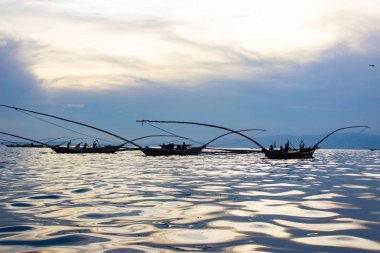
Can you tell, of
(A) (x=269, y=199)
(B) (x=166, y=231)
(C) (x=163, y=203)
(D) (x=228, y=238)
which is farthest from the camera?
(A) (x=269, y=199)

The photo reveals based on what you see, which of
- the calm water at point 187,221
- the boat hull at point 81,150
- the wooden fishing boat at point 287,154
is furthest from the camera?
the boat hull at point 81,150

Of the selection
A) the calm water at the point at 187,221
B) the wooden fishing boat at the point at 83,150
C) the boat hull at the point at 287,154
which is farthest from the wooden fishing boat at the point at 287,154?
the calm water at the point at 187,221

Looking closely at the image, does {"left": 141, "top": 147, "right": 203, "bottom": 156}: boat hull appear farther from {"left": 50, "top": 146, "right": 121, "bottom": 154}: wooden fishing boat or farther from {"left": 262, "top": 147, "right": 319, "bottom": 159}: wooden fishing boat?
{"left": 262, "top": 147, "right": 319, "bottom": 159}: wooden fishing boat

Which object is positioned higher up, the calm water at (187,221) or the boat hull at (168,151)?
the boat hull at (168,151)

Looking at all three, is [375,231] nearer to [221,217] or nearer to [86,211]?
[221,217]

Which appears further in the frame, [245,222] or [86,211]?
[86,211]

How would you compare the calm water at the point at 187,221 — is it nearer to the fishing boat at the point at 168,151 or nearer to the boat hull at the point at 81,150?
the fishing boat at the point at 168,151

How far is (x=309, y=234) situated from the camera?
23.9 ft

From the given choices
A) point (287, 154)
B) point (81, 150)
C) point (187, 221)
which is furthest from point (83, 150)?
point (187, 221)

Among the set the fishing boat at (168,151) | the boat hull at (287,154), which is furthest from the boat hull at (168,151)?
the boat hull at (287,154)

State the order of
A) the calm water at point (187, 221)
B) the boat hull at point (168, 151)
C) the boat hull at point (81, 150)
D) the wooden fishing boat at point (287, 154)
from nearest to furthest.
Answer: the calm water at point (187, 221) < the wooden fishing boat at point (287, 154) < the boat hull at point (168, 151) < the boat hull at point (81, 150)

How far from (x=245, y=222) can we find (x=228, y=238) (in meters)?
1.53

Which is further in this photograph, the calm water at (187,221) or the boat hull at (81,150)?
the boat hull at (81,150)

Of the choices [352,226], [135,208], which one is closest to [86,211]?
[135,208]
